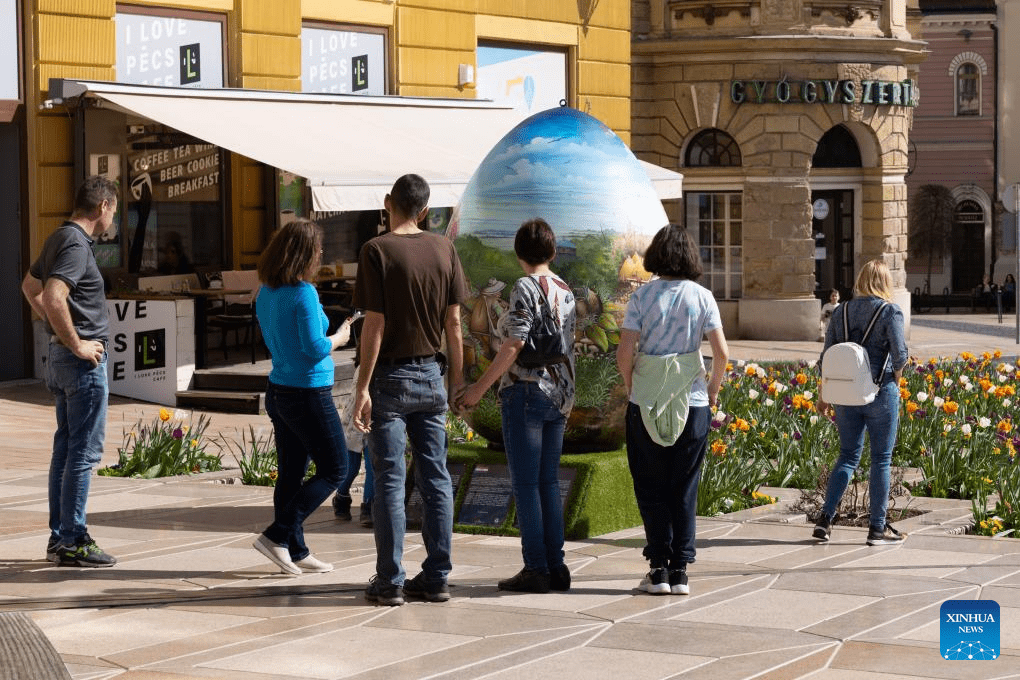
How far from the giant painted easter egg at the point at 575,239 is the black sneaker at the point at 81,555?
7.25 feet

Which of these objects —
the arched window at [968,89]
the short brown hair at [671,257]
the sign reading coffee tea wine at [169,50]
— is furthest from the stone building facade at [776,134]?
the arched window at [968,89]

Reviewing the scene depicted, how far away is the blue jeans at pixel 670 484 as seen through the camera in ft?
26.6

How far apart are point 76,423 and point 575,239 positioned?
108 inches

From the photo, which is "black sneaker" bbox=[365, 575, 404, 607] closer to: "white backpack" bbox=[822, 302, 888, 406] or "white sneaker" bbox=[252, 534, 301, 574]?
"white sneaker" bbox=[252, 534, 301, 574]

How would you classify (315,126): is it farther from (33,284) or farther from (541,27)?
(33,284)

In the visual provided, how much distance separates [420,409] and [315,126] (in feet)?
40.1

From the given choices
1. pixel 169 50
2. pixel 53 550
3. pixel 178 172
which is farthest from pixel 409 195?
pixel 178 172

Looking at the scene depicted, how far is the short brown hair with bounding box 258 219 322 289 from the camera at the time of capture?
8.35 meters

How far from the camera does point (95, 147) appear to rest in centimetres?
1886

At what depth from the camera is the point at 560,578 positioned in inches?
322

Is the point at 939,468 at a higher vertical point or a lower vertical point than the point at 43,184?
lower

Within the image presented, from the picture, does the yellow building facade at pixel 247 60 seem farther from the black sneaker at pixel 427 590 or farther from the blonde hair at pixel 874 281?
the black sneaker at pixel 427 590

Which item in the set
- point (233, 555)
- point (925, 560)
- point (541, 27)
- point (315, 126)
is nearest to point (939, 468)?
point (925, 560)

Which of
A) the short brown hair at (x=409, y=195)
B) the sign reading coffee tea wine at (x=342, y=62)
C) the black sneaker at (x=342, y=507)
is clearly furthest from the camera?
the sign reading coffee tea wine at (x=342, y=62)
